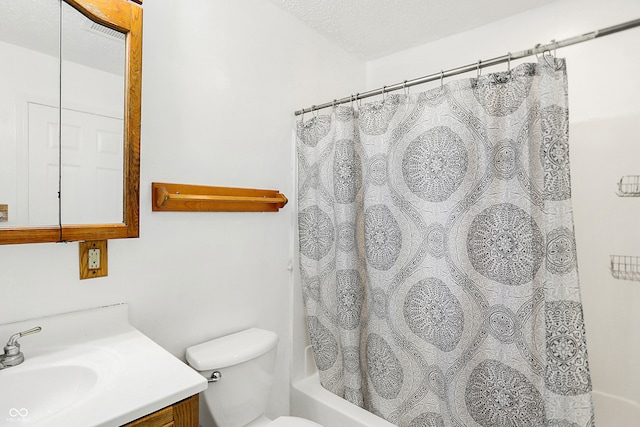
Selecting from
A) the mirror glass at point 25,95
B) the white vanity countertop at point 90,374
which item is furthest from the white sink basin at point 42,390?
the mirror glass at point 25,95

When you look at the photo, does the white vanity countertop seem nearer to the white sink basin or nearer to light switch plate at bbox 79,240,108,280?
the white sink basin

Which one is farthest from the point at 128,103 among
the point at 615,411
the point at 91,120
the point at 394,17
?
the point at 615,411

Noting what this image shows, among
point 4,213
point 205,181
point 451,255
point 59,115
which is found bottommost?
point 451,255

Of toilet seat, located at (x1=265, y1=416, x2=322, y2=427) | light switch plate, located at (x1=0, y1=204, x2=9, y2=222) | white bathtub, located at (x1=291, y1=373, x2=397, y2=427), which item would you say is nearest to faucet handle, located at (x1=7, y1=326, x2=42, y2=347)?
light switch plate, located at (x1=0, y1=204, x2=9, y2=222)

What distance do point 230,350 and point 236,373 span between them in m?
0.09

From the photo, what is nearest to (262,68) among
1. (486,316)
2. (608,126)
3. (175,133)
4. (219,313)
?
(175,133)

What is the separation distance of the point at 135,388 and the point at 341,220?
43.1 inches

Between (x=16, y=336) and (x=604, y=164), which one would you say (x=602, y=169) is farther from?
(x=16, y=336)

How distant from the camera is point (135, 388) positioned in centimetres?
85

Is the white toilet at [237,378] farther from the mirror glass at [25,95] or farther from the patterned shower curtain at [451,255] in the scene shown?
the mirror glass at [25,95]

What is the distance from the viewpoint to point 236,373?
54.7 inches

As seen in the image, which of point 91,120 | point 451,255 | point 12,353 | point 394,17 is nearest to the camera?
point 12,353

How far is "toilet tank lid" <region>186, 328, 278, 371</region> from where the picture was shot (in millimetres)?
1337

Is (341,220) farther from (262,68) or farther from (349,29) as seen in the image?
(349,29)
